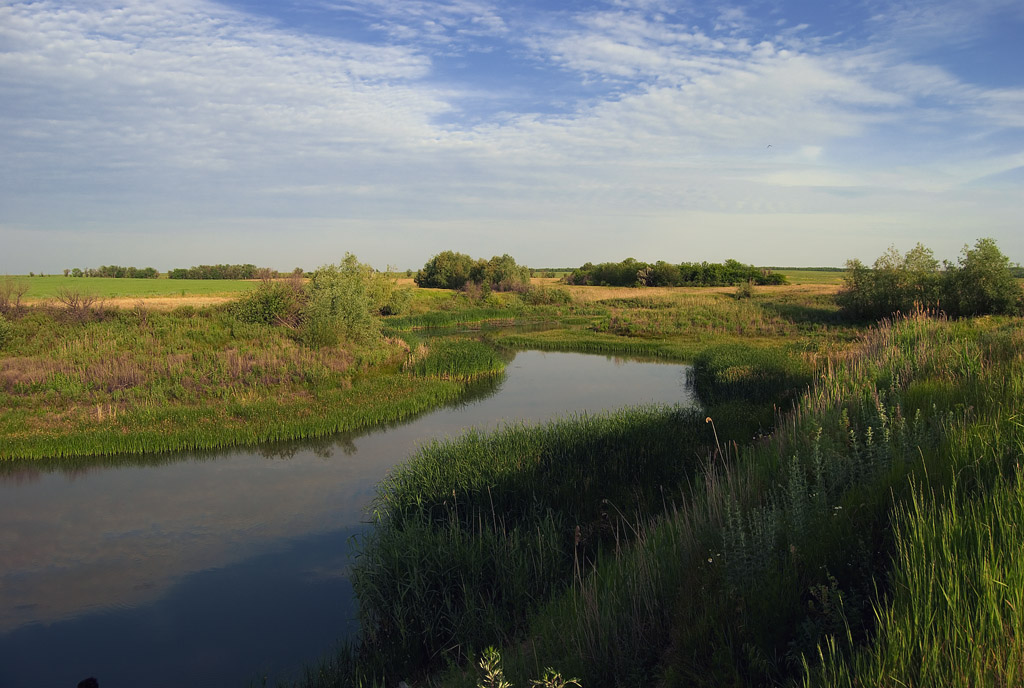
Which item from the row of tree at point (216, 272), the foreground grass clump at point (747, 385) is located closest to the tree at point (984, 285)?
the foreground grass clump at point (747, 385)

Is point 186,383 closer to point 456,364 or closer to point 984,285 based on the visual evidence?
point 456,364

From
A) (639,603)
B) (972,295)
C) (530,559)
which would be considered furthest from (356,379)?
(972,295)

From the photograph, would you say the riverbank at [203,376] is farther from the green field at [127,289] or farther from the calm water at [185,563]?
the green field at [127,289]

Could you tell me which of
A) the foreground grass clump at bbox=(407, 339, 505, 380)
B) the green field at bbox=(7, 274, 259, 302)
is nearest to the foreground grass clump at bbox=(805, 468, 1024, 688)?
the foreground grass clump at bbox=(407, 339, 505, 380)

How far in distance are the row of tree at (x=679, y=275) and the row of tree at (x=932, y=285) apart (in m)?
32.4

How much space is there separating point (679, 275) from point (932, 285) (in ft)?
147

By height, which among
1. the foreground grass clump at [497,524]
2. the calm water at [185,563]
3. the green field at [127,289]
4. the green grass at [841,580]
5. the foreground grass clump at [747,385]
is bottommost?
the calm water at [185,563]

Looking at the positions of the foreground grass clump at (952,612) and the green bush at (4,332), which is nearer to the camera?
the foreground grass clump at (952,612)

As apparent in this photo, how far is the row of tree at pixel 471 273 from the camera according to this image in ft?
228

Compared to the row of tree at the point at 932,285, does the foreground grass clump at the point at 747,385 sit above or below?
below

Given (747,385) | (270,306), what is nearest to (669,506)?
(747,385)

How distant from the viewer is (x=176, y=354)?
2200cm

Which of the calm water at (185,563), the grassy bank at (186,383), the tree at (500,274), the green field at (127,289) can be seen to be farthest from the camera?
the tree at (500,274)

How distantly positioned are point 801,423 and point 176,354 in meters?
21.5
